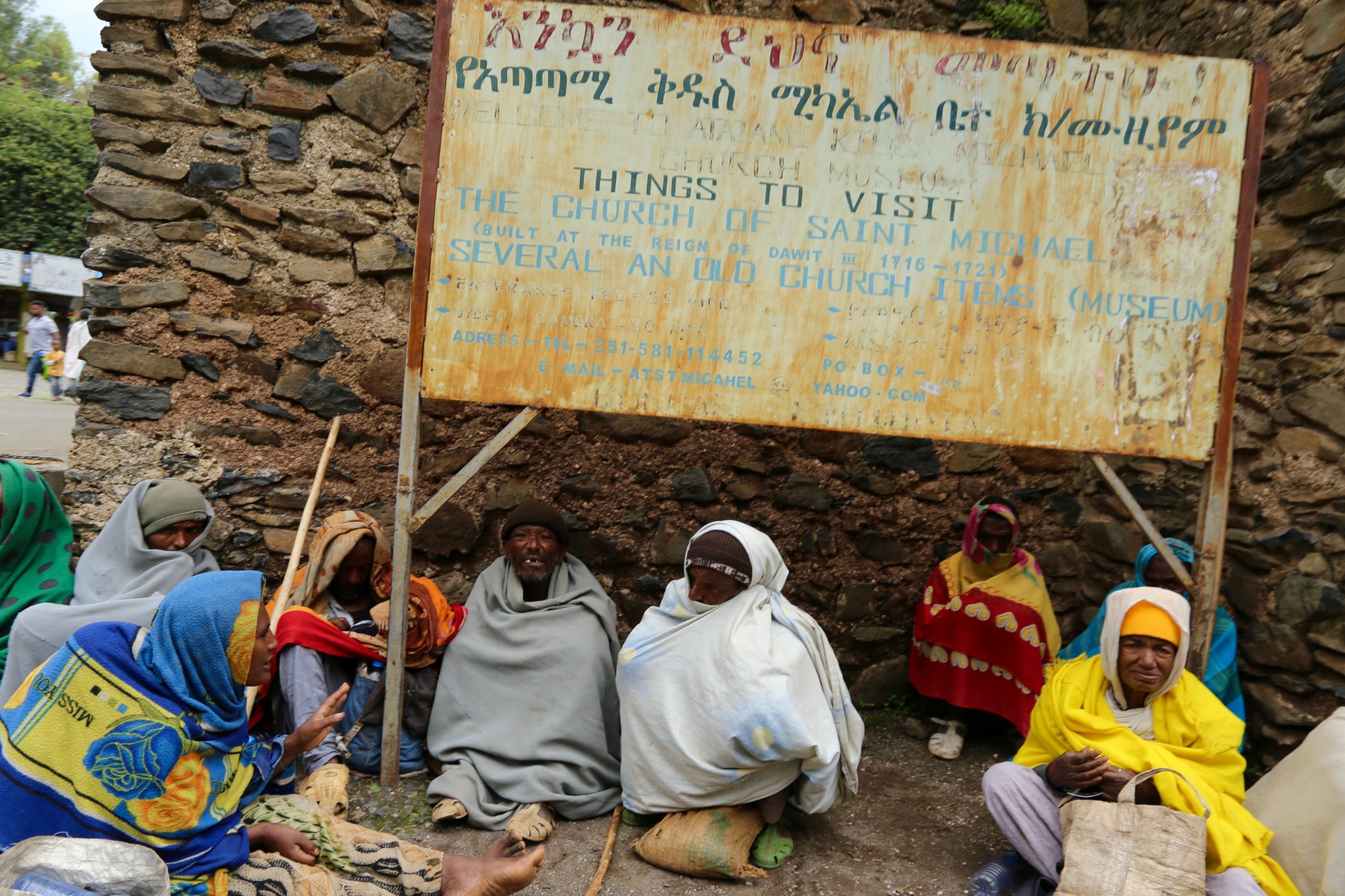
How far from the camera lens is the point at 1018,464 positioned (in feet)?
14.0

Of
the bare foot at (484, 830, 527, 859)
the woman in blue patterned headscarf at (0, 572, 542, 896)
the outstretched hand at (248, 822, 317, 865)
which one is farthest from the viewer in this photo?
the bare foot at (484, 830, 527, 859)

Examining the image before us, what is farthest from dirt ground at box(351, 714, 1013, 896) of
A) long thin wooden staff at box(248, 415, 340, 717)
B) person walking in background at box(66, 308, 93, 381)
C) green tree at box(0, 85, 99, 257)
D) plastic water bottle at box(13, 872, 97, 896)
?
green tree at box(0, 85, 99, 257)

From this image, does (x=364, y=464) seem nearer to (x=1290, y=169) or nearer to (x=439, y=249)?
(x=439, y=249)

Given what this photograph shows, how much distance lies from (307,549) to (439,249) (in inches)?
66.3

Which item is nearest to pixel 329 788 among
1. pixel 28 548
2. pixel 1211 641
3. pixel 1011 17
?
pixel 28 548

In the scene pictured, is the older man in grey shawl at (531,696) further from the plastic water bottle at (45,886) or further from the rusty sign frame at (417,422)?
the plastic water bottle at (45,886)

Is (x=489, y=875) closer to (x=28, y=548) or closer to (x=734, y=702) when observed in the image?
(x=734, y=702)

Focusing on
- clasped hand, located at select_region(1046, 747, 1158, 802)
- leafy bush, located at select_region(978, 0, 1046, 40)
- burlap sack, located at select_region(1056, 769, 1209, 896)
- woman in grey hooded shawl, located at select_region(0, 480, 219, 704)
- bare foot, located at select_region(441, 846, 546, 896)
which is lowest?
bare foot, located at select_region(441, 846, 546, 896)

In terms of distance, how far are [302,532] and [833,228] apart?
229 centimetres

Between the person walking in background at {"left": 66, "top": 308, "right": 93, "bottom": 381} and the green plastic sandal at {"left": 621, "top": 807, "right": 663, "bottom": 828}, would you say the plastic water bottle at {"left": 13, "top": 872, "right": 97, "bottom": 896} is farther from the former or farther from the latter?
the person walking in background at {"left": 66, "top": 308, "right": 93, "bottom": 381}

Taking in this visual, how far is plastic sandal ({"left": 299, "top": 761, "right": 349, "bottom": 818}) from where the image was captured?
111 inches

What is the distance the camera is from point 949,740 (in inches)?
148

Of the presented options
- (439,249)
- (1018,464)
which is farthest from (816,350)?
(1018,464)

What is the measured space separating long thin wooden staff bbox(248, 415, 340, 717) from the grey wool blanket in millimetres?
616
